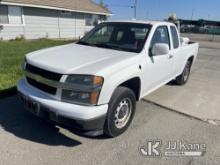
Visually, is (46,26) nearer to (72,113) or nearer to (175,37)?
(175,37)

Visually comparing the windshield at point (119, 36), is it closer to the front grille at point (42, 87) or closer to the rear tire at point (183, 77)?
the front grille at point (42, 87)

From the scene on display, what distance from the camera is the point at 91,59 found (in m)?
3.31

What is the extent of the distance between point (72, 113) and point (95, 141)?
32.2 inches

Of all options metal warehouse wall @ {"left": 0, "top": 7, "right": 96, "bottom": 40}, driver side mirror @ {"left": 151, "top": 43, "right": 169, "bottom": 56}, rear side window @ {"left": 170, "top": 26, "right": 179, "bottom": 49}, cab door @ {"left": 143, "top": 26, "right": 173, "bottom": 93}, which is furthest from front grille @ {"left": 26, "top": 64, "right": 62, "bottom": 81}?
metal warehouse wall @ {"left": 0, "top": 7, "right": 96, "bottom": 40}

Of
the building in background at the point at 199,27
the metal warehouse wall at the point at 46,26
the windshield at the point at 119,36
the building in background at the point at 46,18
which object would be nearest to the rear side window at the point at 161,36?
the windshield at the point at 119,36

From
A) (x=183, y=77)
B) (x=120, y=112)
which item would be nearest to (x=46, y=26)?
(x=183, y=77)

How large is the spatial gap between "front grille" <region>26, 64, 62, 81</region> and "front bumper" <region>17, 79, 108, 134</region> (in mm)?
273

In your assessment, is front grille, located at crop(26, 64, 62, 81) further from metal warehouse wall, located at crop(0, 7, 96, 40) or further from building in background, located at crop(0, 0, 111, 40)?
metal warehouse wall, located at crop(0, 7, 96, 40)

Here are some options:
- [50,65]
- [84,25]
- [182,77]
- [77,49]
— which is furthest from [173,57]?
[84,25]

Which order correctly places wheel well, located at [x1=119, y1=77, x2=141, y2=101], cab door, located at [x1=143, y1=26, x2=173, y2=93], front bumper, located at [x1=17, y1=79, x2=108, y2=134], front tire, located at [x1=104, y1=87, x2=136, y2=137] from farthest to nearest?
cab door, located at [x1=143, y1=26, x2=173, y2=93] < wheel well, located at [x1=119, y1=77, x2=141, y2=101] < front tire, located at [x1=104, y1=87, x2=136, y2=137] < front bumper, located at [x1=17, y1=79, x2=108, y2=134]

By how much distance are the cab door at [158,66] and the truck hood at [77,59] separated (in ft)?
1.49

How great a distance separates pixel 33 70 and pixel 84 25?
18.1 metres

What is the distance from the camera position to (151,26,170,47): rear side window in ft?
13.7

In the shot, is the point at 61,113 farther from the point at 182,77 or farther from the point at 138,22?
the point at 182,77
